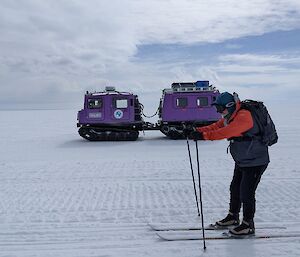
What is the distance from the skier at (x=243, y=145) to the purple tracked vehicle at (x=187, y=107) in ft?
40.0

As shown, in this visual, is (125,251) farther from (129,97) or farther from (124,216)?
(129,97)

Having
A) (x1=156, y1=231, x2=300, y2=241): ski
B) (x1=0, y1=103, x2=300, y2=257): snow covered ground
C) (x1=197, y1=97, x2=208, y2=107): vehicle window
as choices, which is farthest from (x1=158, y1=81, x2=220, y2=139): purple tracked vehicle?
(x1=156, y1=231, x2=300, y2=241): ski

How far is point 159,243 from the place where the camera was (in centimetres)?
454

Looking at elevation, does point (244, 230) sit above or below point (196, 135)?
below

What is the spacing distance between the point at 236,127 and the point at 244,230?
3.93ft

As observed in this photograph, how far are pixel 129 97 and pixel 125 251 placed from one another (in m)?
12.9

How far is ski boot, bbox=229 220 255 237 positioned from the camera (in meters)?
4.64

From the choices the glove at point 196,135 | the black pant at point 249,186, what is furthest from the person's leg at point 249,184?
the glove at point 196,135

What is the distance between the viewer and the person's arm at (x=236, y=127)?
14.0 ft

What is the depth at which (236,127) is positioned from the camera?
14.1ft

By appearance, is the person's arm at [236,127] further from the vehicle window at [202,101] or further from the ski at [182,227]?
the vehicle window at [202,101]

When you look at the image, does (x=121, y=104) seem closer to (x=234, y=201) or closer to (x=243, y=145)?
(x=234, y=201)

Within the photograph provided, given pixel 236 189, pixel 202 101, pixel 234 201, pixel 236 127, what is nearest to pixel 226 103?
pixel 236 127

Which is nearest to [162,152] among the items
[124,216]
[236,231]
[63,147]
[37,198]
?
[63,147]
